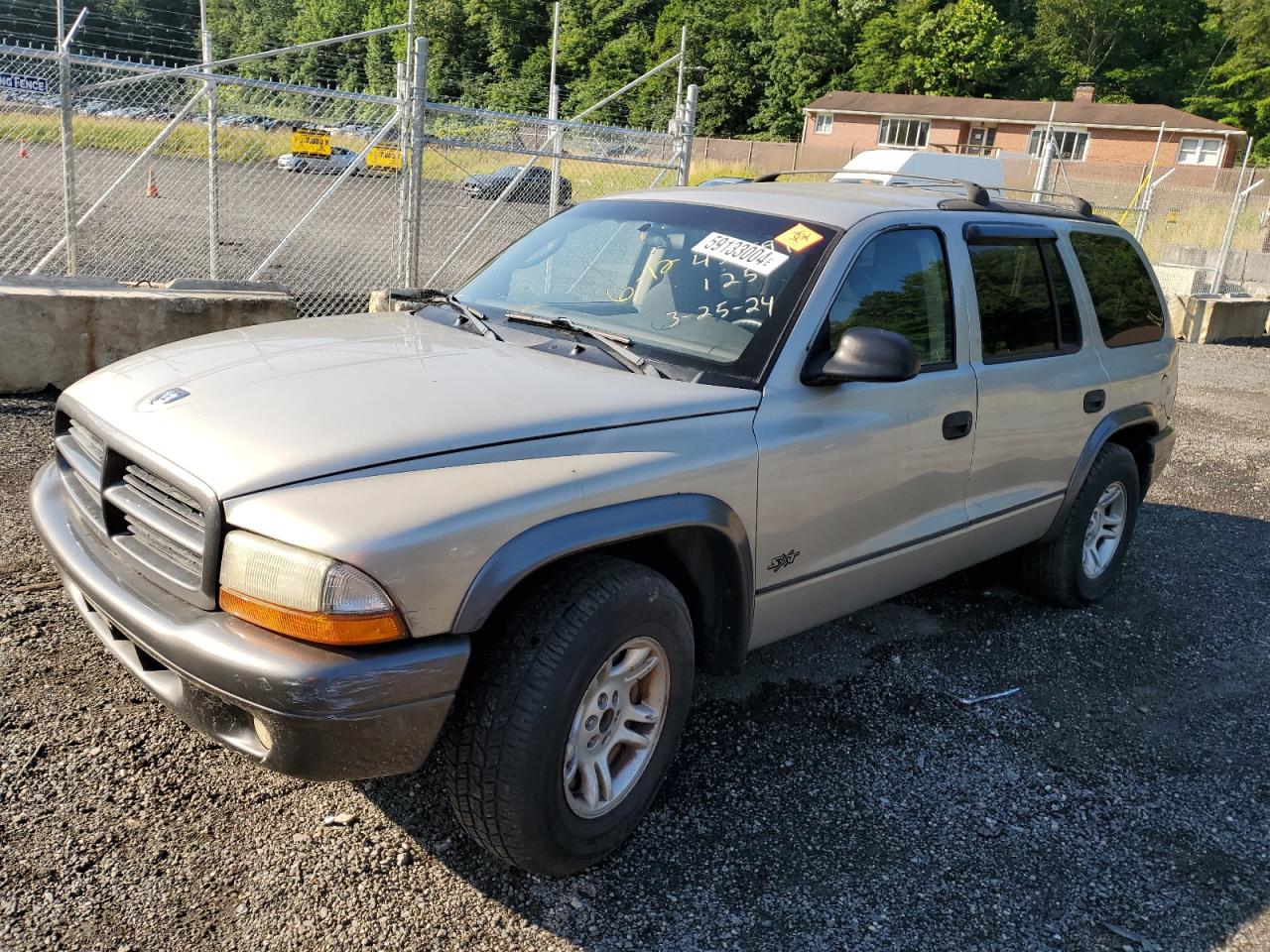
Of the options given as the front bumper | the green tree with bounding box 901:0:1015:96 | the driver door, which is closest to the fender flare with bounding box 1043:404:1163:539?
the driver door

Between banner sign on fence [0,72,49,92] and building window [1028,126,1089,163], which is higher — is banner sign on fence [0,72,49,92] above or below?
below

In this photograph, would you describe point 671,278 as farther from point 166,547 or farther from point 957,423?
point 166,547

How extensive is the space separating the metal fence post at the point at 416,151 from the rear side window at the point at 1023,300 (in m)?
5.14

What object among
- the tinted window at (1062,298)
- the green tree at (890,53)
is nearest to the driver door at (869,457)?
Answer: the tinted window at (1062,298)

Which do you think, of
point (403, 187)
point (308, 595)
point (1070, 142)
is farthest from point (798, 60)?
point (308, 595)

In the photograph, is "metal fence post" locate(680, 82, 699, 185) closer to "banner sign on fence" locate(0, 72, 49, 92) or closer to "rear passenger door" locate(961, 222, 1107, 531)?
"banner sign on fence" locate(0, 72, 49, 92)

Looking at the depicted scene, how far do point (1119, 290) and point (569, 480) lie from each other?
350 cm

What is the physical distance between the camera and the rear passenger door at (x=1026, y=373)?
398cm

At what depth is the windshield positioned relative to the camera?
10.9 ft

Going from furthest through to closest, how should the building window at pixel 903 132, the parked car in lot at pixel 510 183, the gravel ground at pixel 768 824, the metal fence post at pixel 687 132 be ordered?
1. the building window at pixel 903 132
2. the metal fence post at pixel 687 132
3. the parked car in lot at pixel 510 183
4. the gravel ground at pixel 768 824

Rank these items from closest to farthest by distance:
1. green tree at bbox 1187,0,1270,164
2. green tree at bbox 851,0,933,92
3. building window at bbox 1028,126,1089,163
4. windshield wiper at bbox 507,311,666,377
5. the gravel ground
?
the gravel ground → windshield wiper at bbox 507,311,666,377 → building window at bbox 1028,126,1089,163 → green tree at bbox 1187,0,1270,164 → green tree at bbox 851,0,933,92

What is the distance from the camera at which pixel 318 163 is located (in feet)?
29.5

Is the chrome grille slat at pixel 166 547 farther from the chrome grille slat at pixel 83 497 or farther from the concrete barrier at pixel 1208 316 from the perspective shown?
the concrete barrier at pixel 1208 316

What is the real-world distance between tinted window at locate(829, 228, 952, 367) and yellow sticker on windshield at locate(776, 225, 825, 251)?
0.17 meters
